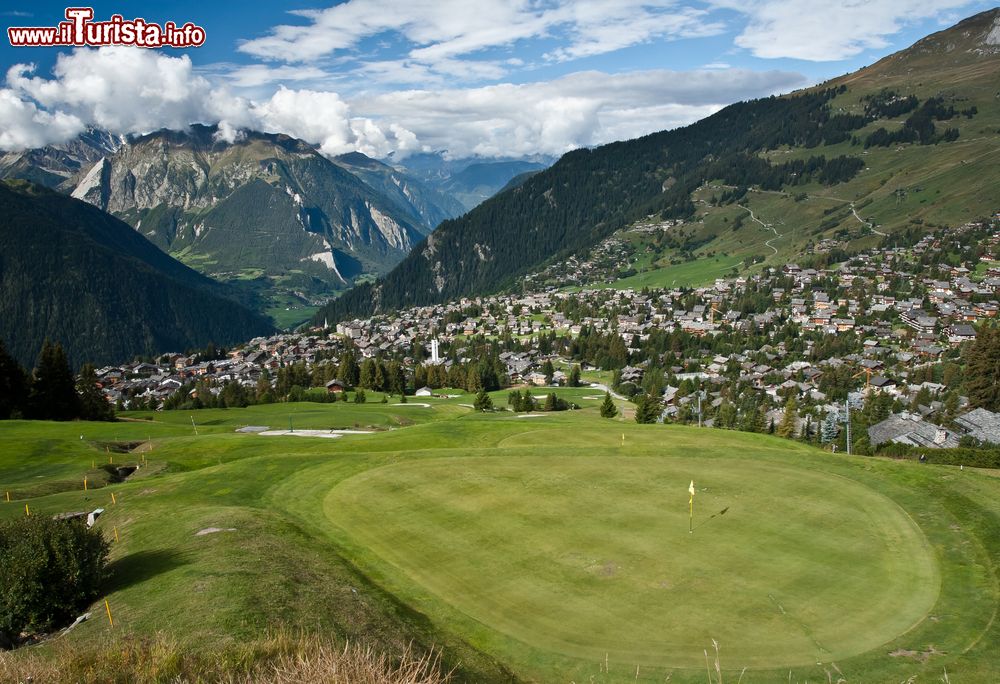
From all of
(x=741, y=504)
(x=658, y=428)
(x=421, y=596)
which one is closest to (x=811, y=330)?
(x=658, y=428)

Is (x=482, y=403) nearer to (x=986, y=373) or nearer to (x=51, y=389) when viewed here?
(x=51, y=389)

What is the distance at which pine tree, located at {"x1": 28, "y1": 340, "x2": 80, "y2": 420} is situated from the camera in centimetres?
6875

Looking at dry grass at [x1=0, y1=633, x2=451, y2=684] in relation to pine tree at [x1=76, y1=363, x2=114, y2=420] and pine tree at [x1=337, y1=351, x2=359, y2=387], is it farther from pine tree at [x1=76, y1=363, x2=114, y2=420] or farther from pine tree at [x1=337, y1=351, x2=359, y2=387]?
pine tree at [x1=337, y1=351, x2=359, y2=387]

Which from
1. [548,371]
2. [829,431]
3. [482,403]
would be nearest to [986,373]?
[829,431]

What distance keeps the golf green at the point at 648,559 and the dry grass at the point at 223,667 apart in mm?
8539

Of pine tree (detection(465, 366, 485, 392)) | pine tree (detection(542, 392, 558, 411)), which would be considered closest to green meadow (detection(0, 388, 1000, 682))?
pine tree (detection(542, 392, 558, 411))

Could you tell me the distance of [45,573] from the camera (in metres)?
18.9

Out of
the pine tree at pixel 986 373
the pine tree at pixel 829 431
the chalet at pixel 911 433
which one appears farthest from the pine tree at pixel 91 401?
the pine tree at pixel 986 373

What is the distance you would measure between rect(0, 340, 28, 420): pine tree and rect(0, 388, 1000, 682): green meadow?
3153 centimetres

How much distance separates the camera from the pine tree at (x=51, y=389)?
6875 cm

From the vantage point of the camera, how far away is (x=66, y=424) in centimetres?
5803

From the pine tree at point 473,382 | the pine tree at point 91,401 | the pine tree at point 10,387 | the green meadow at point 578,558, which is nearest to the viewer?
the green meadow at point 578,558

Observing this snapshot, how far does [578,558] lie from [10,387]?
6834cm

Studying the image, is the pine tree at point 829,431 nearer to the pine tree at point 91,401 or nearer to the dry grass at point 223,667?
the dry grass at point 223,667
